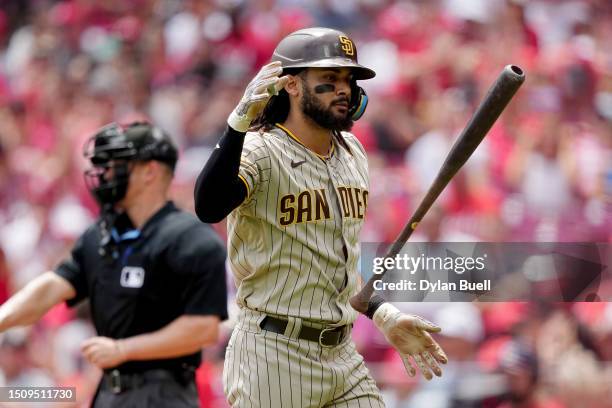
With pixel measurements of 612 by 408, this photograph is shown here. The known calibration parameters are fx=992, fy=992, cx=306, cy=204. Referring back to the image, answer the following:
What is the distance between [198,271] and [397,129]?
2977mm

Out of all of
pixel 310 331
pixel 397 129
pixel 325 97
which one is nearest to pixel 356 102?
pixel 325 97

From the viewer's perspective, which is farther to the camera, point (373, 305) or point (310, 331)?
point (373, 305)

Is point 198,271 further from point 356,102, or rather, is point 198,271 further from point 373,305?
point 356,102

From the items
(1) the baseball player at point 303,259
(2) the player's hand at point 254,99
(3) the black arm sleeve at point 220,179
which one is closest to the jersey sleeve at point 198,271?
(1) the baseball player at point 303,259

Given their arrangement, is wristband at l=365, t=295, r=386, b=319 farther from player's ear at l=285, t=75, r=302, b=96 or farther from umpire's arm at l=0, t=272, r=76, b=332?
umpire's arm at l=0, t=272, r=76, b=332

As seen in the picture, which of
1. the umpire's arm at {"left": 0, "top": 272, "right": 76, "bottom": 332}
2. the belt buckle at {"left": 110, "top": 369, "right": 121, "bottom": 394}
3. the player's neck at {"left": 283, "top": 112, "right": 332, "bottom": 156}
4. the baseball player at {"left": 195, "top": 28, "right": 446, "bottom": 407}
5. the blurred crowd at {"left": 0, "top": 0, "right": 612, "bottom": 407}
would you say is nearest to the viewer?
the baseball player at {"left": 195, "top": 28, "right": 446, "bottom": 407}

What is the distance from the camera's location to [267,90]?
3.10m

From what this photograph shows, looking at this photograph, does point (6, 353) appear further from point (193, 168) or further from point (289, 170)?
point (289, 170)

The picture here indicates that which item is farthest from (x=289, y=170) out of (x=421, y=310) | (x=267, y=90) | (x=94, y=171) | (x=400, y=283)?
(x=421, y=310)

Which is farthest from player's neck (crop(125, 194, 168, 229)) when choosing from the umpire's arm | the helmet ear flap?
the helmet ear flap

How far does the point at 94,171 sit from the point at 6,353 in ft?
8.27

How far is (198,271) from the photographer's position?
14.8ft

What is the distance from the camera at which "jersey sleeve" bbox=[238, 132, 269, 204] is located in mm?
3221

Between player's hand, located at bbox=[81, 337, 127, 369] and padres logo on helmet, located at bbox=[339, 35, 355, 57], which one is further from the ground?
padres logo on helmet, located at bbox=[339, 35, 355, 57]
